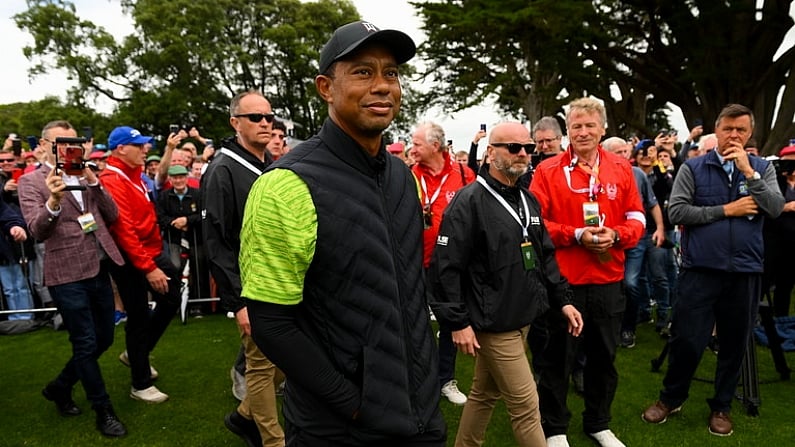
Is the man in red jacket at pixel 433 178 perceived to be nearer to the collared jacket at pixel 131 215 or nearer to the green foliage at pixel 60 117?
the collared jacket at pixel 131 215

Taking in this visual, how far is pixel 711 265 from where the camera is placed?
3.89 metres

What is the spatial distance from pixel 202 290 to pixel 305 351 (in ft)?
24.3

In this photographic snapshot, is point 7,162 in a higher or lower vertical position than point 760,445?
higher

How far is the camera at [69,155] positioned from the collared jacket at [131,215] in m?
0.57

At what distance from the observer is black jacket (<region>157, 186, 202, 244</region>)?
7742 millimetres

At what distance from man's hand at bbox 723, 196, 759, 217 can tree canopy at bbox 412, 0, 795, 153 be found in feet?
64.3

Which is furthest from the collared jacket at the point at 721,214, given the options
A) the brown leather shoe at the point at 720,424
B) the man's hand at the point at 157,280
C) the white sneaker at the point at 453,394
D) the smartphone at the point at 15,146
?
the smartphone at the point at 15,146

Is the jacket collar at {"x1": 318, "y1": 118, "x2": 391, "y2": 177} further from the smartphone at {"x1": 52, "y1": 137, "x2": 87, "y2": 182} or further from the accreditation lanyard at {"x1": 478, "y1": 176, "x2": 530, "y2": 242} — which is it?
the smartphone at {"x1": 52, "y1": 137, "x2": 87, "y2": 182}

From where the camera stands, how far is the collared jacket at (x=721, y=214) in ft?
12.4

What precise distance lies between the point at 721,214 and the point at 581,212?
41.4 inches

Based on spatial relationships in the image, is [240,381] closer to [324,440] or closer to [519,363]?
[519,363]

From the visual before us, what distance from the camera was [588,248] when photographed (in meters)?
3.64

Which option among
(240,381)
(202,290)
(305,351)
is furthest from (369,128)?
(202,290)

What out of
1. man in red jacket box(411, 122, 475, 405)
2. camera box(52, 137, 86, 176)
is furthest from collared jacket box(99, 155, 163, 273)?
man in red jacket box(411, 122, 475, 405)
